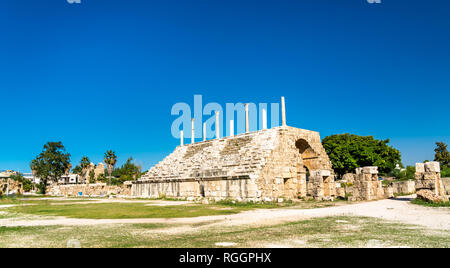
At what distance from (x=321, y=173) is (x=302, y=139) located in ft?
24.5

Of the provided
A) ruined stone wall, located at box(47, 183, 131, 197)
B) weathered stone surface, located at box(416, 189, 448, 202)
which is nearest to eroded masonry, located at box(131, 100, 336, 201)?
weathered stone surface, located at box(416, 189, 448, 202)

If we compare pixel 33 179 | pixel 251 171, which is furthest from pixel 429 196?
pixel 33 179

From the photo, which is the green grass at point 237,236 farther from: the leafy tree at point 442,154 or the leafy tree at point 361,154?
the leafy tree at point 442,154

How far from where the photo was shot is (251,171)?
72.8ft

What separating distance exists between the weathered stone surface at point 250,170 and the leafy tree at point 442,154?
46735mm

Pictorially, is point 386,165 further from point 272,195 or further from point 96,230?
point 96,230

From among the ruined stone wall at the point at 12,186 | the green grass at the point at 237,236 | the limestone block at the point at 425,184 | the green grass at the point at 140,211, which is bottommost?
the ruined stone wall at the point at 12,186

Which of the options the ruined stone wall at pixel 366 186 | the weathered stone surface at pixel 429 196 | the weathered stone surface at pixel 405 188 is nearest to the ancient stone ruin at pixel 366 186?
the ruined stone wall at pixel 366 186

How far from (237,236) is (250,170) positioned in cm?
1522

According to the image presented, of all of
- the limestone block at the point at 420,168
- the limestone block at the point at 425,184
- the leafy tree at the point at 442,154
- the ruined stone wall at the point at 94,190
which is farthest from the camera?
the leafy tree at the point at 442,154

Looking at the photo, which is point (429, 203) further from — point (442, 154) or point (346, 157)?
point (442, 154)

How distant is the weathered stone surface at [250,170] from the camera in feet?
73.1

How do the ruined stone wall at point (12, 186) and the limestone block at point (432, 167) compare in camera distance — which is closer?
the limestone block at point (432, 167)
